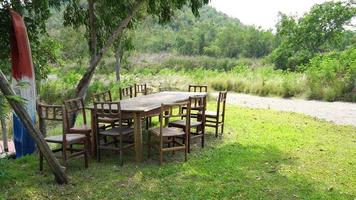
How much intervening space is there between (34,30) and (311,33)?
2111 cm

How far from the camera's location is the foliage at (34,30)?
21.3 ft

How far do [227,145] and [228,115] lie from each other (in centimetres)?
331

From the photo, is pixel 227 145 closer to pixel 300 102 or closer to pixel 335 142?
pixel 335 142

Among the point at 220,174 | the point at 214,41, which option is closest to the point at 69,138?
the point at 220,174

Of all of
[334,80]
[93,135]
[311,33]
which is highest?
[311,33]

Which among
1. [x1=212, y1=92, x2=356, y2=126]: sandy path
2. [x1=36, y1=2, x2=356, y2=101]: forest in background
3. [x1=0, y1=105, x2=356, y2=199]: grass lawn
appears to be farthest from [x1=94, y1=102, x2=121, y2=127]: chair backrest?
[x1=212, y1=92, x2=356, y2=126]: sandy path

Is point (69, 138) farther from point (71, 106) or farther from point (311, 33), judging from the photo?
point (311, 33)

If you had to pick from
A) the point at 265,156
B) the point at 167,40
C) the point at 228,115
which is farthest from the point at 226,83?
the point at 167,40

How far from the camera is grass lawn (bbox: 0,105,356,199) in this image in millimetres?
4336

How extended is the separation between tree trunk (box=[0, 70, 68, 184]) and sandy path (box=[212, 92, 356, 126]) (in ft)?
22.4

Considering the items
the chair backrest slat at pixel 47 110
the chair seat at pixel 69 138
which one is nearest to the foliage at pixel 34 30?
the chair backrest slat at pixel 47 110

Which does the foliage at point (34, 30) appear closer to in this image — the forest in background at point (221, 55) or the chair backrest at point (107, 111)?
the forest in background at point (221, 55)

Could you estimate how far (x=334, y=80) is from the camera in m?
13.6

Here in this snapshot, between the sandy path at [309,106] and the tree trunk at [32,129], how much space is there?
6.82 m
